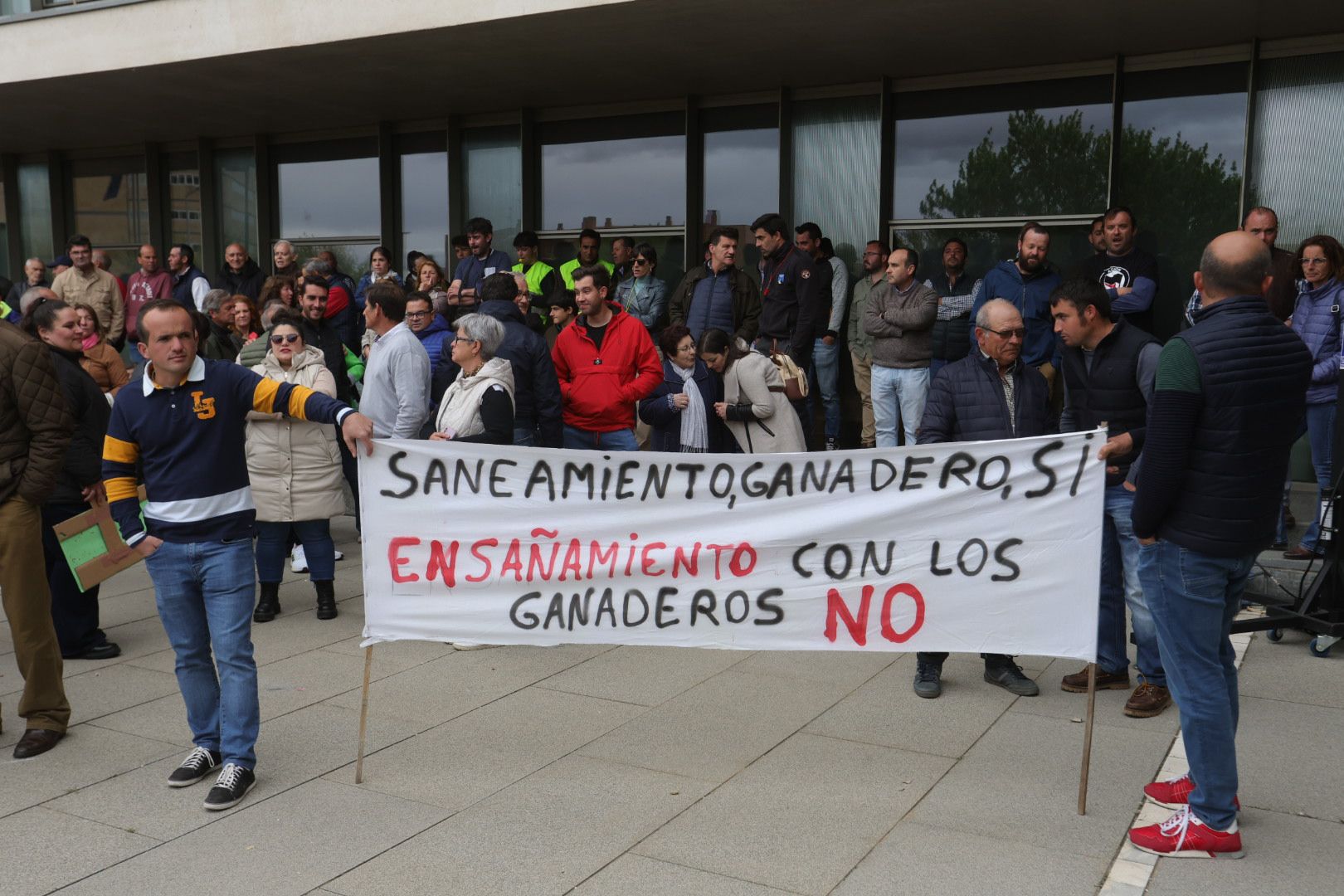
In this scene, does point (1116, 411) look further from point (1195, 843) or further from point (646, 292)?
point (646, 292)

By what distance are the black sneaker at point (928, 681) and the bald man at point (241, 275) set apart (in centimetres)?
951

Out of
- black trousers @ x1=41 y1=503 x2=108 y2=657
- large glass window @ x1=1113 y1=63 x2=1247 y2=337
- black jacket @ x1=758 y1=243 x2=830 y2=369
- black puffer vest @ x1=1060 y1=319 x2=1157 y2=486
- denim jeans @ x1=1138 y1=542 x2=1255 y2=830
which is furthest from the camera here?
large glass window @ x1=1113 y1=63 x2=1247 y2=337

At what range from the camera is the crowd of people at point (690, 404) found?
3.96 m

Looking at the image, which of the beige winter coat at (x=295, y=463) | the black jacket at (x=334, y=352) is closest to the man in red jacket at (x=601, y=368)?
the beige winter coat at (x=295, y=463)

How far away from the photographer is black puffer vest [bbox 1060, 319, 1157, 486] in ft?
17.7

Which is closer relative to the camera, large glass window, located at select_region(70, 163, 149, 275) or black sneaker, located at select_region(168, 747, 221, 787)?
black sneaker, located at select_region(168, 747, 221, 787)

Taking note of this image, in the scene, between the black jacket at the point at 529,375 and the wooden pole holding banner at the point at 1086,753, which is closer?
the wooden pole holding banner at the point at 1086,753

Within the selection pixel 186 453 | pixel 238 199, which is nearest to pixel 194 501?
pixel 186 453

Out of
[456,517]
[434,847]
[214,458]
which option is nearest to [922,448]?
[456,517]

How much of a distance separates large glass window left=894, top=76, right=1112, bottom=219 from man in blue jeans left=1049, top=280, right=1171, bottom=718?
6385 millimetres

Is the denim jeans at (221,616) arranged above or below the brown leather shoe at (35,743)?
above

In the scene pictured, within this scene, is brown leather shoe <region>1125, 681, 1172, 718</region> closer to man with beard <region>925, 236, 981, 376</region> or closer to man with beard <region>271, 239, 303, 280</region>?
man with beard <region>925, 236, 981, 376</region>

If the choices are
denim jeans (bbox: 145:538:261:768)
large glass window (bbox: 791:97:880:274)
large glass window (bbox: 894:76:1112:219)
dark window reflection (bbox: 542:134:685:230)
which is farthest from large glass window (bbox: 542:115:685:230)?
denim jeans (bbox: 145:538:261:768)

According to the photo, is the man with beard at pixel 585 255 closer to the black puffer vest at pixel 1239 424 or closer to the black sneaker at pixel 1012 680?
the black sneaker at pixel 1012 680
